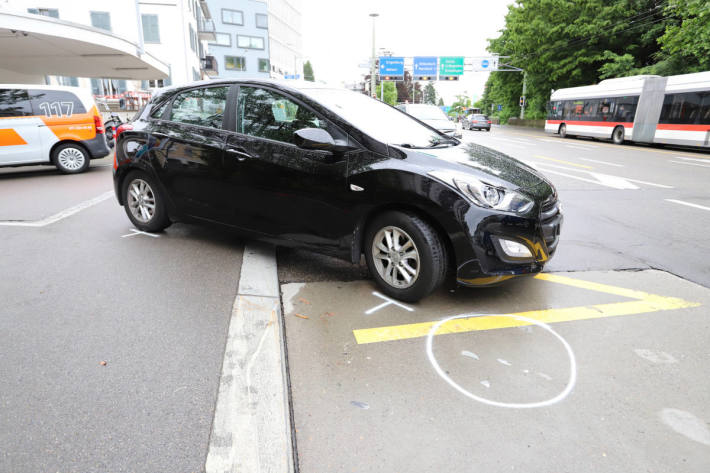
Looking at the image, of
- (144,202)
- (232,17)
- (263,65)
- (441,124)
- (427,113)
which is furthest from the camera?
(263,65)

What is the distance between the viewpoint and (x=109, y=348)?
9.29 feet

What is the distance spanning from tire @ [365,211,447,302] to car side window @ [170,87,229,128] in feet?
6.41

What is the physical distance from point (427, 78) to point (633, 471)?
56.0 metres

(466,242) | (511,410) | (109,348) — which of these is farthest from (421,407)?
(109,348)

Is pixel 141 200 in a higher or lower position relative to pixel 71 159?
higher

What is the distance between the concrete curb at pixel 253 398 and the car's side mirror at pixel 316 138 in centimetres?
123

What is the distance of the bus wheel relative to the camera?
72.0 feet

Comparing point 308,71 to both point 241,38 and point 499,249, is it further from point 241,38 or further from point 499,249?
point 499,249

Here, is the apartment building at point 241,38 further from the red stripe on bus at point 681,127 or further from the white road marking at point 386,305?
the white road marking at point 386,305

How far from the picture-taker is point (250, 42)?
216 ft

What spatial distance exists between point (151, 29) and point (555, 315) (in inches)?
1397

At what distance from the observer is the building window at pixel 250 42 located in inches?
2564

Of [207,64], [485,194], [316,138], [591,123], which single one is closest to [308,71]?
[207,64]

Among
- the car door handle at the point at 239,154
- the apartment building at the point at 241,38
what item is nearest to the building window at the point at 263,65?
the apartment building at the point at 241,38
